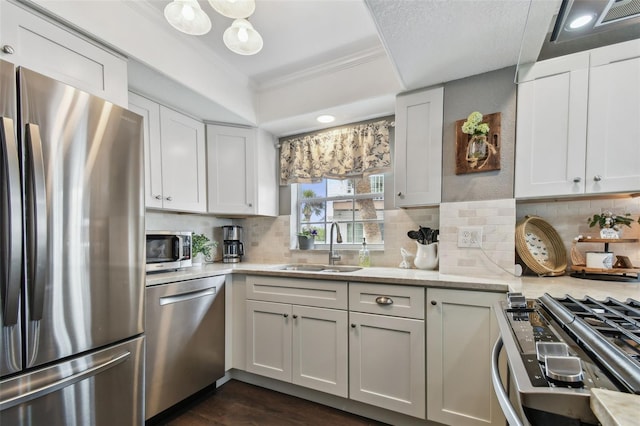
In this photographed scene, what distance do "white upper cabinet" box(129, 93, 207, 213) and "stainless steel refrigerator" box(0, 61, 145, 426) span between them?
72 centimetres

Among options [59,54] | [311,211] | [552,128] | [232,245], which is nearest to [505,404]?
[552,128]

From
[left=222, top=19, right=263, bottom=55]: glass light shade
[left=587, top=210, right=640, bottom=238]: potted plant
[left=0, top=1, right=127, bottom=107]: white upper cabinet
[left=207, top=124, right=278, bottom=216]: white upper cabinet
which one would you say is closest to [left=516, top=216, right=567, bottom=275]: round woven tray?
[left=587, top=210, right=640, bottom=238]: potted plant

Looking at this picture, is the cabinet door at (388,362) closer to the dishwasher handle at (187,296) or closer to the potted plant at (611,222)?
the dishwasher handle at (187,296)

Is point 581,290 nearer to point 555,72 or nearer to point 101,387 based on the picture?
point 555,72

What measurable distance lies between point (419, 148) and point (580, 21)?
1128 mm

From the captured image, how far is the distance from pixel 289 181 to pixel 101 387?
2.09 meters

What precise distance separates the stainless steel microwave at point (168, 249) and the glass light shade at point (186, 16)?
4.42 ft

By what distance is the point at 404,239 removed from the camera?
2.41 m

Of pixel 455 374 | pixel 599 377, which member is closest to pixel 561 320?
pixel 599 377

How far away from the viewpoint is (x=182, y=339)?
1.90m

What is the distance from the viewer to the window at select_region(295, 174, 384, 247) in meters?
2.65

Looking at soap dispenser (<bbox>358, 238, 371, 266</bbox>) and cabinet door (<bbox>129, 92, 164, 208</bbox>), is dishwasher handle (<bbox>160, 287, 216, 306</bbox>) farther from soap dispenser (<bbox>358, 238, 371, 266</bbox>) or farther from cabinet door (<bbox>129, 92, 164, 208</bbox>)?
soap dispenser (<bbox>358, 238, 371, 266</bbox>)

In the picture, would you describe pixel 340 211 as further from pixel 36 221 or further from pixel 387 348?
pixel 36 221

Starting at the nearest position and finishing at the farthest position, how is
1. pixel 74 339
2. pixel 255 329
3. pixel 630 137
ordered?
pixel 74 339 → pixel 630 137 → pixel 255 329
